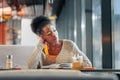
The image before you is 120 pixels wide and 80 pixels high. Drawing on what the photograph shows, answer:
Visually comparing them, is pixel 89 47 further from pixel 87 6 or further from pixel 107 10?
pixel 107 10

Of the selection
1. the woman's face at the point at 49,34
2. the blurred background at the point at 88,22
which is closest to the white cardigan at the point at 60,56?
the woman's face at the point at 49,34

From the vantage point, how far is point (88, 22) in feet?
18.7

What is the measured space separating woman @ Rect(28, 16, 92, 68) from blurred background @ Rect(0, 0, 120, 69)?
2.43ft

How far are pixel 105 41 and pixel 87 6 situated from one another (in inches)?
97.1

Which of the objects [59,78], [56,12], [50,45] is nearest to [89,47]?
[50,45]

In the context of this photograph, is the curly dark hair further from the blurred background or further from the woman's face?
the blurred background

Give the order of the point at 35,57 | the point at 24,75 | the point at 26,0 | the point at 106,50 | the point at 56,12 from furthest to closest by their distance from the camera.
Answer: the point at 56,12
the point at 26,0
the point at 106,50
the point at 35,57
the point at 24,75

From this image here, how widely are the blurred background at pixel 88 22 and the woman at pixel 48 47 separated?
0.74m

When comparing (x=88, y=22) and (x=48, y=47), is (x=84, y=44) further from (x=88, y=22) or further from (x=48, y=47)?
(x=48, y=47)

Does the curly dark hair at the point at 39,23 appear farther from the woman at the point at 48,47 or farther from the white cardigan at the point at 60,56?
the white cardigan at the point at 60,56

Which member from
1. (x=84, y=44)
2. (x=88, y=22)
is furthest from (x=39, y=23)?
(x=84, y=44)

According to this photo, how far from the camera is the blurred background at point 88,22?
3.61 m

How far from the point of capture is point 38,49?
9.89 feet

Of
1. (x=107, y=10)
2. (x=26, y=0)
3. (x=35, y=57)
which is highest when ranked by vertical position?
(x=26, y=0)
